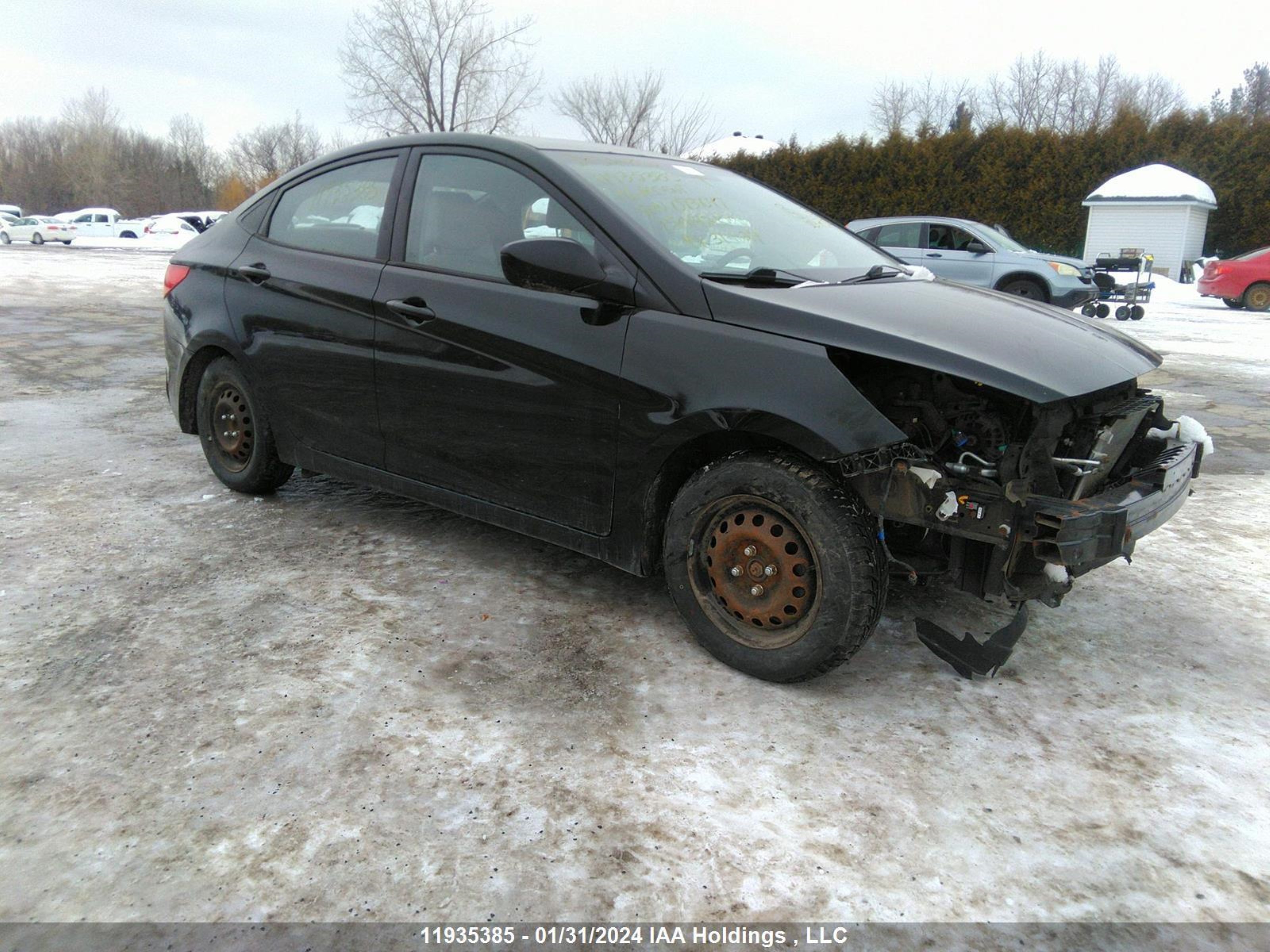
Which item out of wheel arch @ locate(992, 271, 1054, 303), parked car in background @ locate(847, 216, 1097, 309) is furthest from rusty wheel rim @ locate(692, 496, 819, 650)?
wheel arch @ locate(992, 271, 1054, 303)

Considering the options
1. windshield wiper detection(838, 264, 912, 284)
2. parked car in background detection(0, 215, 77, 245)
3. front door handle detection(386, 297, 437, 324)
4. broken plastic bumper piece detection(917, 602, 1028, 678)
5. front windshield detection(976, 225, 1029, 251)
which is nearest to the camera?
broken plastic bumper piece detection(917, 602, 1028, 678)

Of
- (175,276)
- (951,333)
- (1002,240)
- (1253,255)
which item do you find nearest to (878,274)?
(951,333)

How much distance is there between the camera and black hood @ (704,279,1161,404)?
8.30 feet

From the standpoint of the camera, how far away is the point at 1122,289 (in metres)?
15.7

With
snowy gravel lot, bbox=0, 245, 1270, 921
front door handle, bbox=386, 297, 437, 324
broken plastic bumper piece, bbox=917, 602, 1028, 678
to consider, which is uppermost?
front door handle, bbox=386, 297, 437, 324

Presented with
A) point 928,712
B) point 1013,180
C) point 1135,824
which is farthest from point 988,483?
point 1013,180

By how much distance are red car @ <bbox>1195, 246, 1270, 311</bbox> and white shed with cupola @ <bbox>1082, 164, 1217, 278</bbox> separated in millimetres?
4868

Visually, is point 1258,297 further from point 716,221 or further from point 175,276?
point 175,276

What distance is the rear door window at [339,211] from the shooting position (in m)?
3.77

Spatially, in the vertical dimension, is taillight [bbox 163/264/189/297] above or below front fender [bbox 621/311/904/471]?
above

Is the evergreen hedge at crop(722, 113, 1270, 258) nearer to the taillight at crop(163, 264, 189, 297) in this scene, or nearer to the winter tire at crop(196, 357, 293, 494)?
the taillight at crop(163, 264, 189, 297)

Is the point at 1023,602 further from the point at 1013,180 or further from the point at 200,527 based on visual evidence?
the point at 1013,180

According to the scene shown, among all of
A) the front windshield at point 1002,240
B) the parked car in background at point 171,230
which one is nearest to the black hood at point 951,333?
the front windshield at point 1002,240

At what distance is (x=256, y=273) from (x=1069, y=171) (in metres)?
24.7
